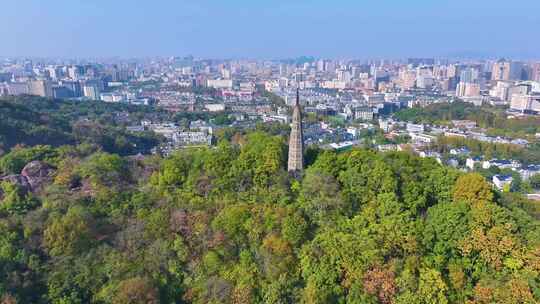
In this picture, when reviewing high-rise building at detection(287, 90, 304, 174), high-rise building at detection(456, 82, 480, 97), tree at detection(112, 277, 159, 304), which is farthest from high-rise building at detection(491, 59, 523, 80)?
tree at detection(112, 277, 159, 304)

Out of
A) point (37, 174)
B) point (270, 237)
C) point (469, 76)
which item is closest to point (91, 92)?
point (37, 174)

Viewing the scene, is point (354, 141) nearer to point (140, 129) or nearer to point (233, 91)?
point (140, 129)

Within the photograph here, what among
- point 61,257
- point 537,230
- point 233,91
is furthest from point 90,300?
point 233,91

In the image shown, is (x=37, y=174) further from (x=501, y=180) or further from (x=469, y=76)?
(x=469, y=76)

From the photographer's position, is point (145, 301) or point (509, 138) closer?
point (145, 301)

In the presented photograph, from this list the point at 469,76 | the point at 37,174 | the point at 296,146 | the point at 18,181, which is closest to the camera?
the point at 18,181

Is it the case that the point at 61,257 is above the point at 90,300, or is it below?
above
